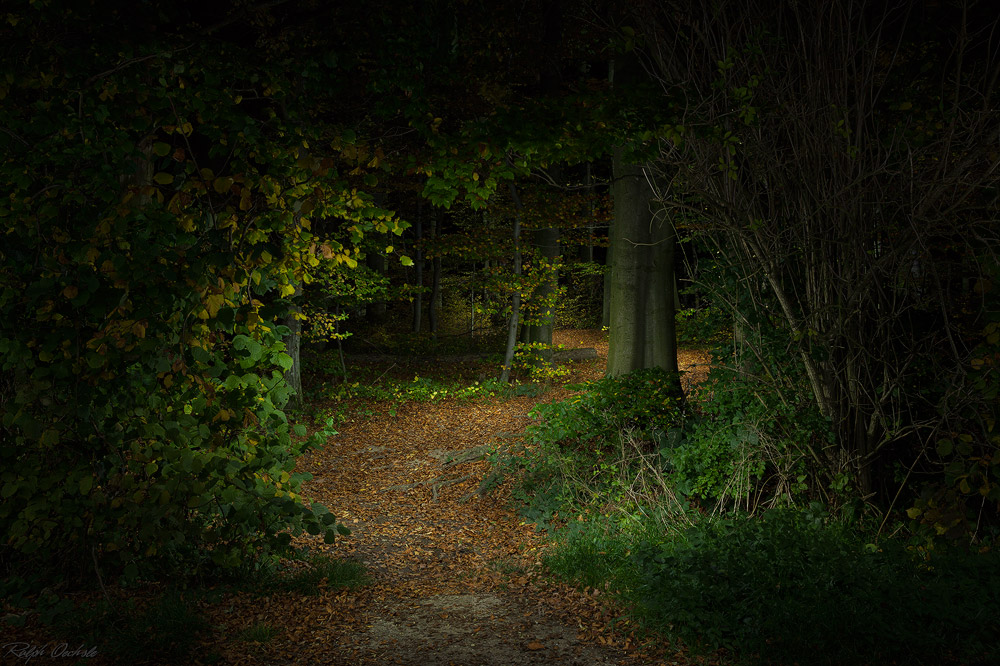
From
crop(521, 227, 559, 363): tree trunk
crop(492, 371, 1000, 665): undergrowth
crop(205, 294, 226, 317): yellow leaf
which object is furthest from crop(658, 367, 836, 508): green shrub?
crop(521, 227, 559, 363): tree trunk

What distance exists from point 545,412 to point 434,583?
3.52 meters

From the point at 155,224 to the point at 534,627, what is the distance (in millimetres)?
3783

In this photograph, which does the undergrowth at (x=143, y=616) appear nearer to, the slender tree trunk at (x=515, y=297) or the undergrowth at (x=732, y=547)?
the undergrowth at (x=732, y=547)

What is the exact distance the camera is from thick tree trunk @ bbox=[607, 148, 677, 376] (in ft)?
30.8

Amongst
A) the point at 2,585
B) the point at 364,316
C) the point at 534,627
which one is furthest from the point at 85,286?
the point at 364,316

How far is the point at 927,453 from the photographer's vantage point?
6441 mm

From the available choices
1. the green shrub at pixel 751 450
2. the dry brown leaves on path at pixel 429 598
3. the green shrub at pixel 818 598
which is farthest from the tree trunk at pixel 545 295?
the green shrub at pixel 818 598

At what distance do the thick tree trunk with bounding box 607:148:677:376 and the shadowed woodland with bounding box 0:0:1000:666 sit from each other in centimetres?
64

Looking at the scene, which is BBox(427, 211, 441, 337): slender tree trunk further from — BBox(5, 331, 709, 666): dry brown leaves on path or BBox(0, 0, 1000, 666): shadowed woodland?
BBox(0, 0, 1000, 666): shadowed woodland

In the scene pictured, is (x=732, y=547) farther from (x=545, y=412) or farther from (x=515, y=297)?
(x=515, y=297)

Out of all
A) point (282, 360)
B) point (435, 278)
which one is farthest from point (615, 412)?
point (435, 278)

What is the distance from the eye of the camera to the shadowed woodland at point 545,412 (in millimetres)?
4473

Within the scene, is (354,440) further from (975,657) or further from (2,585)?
(975,657)

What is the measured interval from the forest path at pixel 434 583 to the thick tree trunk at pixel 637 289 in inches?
93.7
